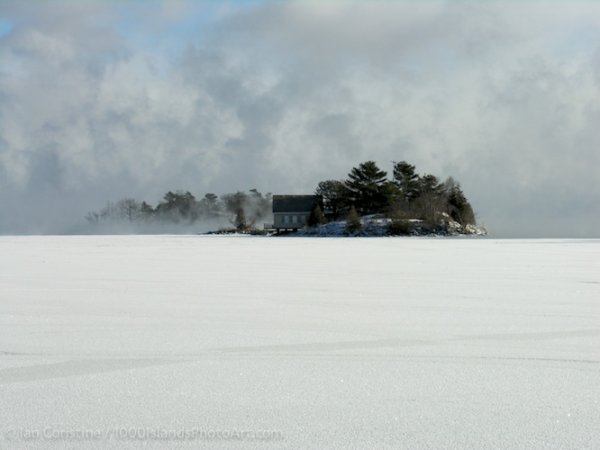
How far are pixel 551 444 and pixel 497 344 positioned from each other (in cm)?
182

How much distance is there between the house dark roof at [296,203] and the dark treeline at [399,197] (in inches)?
56.7

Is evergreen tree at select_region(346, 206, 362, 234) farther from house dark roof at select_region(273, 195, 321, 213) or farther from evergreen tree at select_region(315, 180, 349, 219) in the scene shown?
house dark roof at select_region(273, 195, 321, 213)

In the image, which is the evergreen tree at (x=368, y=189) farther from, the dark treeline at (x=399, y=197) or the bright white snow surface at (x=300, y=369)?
the bright white snow surface at (x=300, y=369)

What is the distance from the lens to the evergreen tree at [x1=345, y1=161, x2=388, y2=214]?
68438 mm

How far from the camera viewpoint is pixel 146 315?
5.71m

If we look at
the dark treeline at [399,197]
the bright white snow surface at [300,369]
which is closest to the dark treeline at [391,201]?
the dark treeline at [399,197]

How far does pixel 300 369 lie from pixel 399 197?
65.7 m

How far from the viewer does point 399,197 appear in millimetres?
68375

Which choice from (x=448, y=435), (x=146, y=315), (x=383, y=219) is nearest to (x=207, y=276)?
(x=146, y=315)

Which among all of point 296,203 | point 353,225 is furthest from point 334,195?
point 353,225

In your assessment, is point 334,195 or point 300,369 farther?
point 334,195

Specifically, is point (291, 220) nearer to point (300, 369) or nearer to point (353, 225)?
point (353, 225)

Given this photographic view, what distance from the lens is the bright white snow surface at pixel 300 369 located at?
2752 millimetres

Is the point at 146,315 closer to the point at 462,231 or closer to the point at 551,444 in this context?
the point at 551,444
